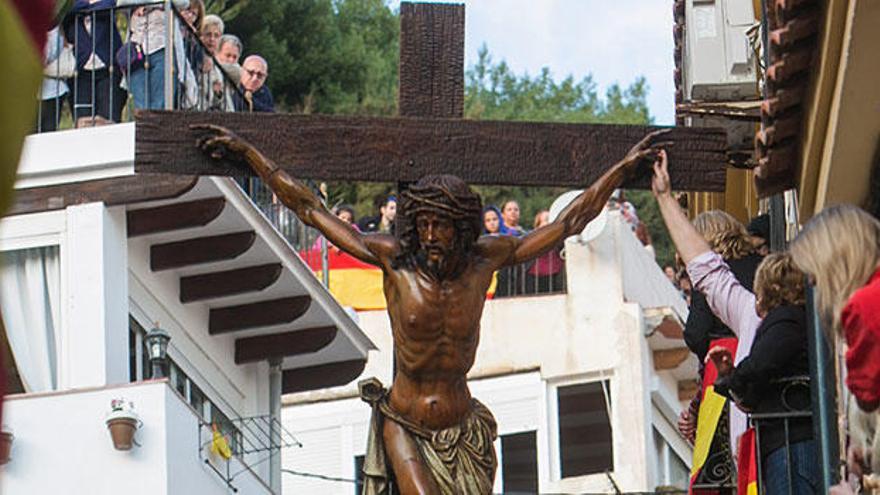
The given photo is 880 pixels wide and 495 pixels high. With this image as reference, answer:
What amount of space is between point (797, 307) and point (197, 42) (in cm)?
1331

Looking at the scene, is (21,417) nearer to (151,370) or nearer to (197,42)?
(151,370)

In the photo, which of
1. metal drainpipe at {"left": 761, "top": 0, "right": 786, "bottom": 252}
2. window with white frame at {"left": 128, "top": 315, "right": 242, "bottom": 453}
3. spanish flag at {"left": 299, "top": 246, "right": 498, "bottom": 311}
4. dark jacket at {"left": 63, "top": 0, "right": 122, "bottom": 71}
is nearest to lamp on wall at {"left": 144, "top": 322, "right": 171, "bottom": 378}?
window with white frame at {"left": 128, "top": 315, "right": 242, "bottom": 453}

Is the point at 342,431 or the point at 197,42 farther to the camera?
the point at 342,431

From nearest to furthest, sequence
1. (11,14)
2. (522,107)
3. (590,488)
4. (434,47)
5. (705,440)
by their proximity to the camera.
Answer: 1. (11,14)
2. (434,47)
3. (705,440)
4. (590,488)
5. (522,107)

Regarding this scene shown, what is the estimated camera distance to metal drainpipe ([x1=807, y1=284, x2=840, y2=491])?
31.3 ft

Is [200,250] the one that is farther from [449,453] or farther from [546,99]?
[546,99]

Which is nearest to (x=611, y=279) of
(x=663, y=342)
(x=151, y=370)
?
(x=663, y=342)

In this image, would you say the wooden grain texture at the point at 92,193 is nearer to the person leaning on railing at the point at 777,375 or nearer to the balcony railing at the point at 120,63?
the balcony railing at the point at 120,63

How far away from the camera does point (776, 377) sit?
32.3ft

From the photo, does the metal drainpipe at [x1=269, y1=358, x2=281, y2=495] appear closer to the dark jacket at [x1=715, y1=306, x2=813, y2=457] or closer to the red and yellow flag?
the dark jacket at [x1=715, y1=306, x2=813, y2=457]

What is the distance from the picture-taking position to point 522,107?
61062 mm

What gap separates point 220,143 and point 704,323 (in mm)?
2543

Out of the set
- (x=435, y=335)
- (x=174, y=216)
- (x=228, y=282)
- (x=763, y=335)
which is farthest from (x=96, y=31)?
(x=763, y=335)

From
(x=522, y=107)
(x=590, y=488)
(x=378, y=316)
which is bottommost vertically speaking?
(x=590, y=488)
